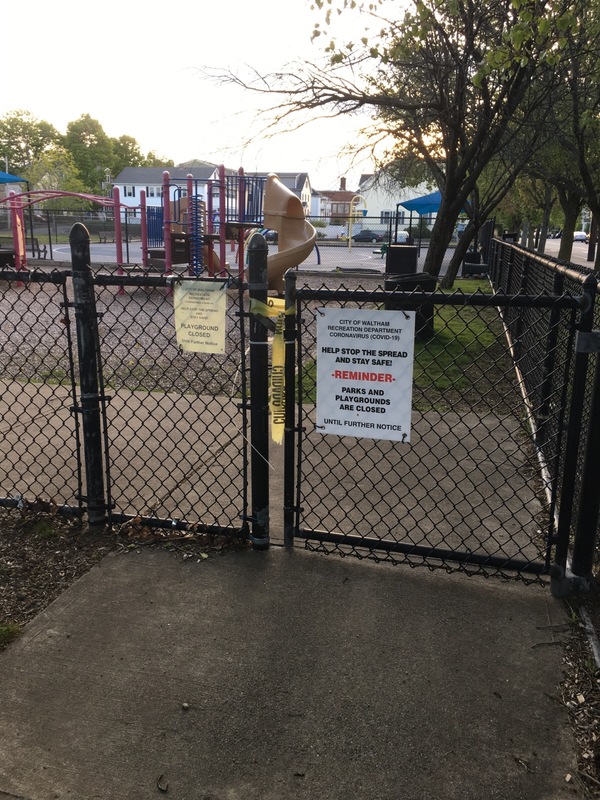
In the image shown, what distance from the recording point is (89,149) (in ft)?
296

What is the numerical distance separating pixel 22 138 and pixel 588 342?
9905 centimetres

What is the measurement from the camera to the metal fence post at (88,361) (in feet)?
11.7

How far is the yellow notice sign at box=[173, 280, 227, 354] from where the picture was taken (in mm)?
3340

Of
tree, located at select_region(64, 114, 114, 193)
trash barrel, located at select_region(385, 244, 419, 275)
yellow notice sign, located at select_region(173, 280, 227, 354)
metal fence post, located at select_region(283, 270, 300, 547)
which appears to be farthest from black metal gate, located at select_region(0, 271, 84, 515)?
tree, located at select_region(64, 114, 114, 193)

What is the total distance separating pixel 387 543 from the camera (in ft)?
11.3

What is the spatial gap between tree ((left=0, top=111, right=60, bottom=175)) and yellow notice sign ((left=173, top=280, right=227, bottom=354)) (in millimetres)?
93993

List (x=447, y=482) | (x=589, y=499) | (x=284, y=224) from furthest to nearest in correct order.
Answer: (x=284, y=224) < (x=447, y=482) < (x=589, y=499)

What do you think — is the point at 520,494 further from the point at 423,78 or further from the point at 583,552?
the point at 423,78

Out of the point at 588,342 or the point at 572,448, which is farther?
the point at 572,448

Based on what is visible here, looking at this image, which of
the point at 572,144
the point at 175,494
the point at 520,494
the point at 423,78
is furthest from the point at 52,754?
the point at 572,144

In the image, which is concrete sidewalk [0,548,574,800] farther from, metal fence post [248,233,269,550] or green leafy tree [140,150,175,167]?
green leafy tree [140,150,175,167]

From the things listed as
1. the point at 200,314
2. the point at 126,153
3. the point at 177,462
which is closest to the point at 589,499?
the point at 200,314

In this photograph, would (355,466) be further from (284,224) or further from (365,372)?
(284,224)

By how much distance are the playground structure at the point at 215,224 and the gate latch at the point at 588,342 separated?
9196 millimetres
